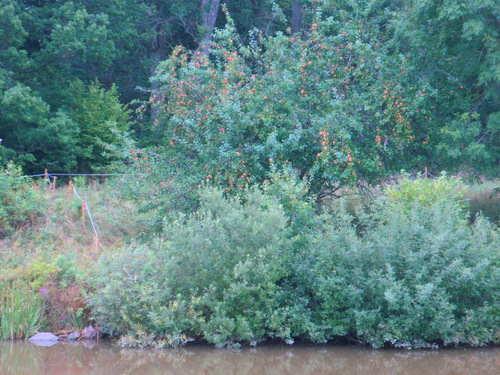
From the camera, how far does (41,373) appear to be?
9.16 meters

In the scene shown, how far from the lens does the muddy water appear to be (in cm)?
924

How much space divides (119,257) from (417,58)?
9.71 m

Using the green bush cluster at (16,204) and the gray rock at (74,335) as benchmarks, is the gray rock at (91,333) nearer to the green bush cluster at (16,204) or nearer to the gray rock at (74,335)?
the gray rock at (74,335)

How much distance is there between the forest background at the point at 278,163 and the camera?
10.2m

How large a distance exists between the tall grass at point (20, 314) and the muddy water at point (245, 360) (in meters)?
0.36

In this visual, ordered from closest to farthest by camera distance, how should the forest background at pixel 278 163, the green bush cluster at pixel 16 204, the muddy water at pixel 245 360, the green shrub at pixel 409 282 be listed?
the muddy water at pixel 245 360
the green shrub at pixel 409 282
the forest background at pixel 278 163
the green bush cluster at pixel 16 204

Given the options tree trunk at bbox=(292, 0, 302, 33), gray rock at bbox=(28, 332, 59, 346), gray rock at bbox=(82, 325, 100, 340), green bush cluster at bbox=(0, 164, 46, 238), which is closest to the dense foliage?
green bush cluster at bbox=(0, 164, 46, 238)

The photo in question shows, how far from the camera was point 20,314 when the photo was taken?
10.8 m

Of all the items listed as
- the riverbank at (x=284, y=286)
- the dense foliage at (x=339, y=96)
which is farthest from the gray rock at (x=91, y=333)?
the dense foliage at (x=339, y=96)

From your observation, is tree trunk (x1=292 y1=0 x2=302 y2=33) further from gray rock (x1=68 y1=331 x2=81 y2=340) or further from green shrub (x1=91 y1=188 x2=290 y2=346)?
gray rock (x1=68 y1=331 x2=81 y2=340)

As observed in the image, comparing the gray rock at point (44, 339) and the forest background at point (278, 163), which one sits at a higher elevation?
Answer: the forest background at point (278, 163)

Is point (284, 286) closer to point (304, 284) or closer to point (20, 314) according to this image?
point (304, 284)

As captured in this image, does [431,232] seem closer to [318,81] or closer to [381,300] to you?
[381,300]

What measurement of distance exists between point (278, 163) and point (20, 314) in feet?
20.3
